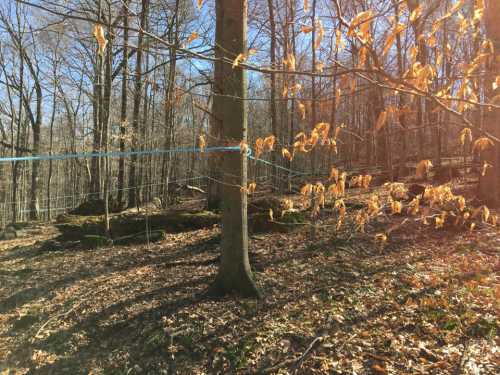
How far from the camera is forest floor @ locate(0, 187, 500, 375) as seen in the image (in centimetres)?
332

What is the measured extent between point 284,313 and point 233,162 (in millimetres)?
1775

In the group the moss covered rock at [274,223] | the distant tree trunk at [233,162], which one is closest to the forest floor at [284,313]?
the distant tree trunk at [233,162]

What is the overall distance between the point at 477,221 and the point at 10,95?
26082 mm

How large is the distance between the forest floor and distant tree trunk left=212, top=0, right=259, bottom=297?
29 centimetres

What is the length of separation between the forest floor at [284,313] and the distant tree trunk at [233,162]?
0.96 feet

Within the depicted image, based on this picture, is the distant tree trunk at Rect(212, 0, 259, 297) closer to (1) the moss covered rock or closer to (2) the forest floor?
(2) the forest floor

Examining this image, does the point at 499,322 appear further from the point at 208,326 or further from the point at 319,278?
the point at 208,326

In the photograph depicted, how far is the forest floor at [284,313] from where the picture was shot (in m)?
3.32

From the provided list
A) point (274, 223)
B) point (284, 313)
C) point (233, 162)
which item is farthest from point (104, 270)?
point (284, 313)

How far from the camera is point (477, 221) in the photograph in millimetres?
6258

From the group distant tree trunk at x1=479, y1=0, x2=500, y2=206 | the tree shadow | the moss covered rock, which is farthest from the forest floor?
distant tree trunk at x1=479, y1=0, x2=500, y2=206

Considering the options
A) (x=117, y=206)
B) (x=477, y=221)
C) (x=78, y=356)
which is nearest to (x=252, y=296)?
(x=78, y=356)

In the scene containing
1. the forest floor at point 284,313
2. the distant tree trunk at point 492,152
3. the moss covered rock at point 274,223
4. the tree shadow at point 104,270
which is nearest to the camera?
the forest floor at point 284,313

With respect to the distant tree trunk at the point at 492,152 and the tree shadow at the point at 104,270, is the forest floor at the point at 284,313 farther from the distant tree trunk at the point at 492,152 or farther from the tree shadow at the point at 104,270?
the distant tree trunk at the point at 492,152
